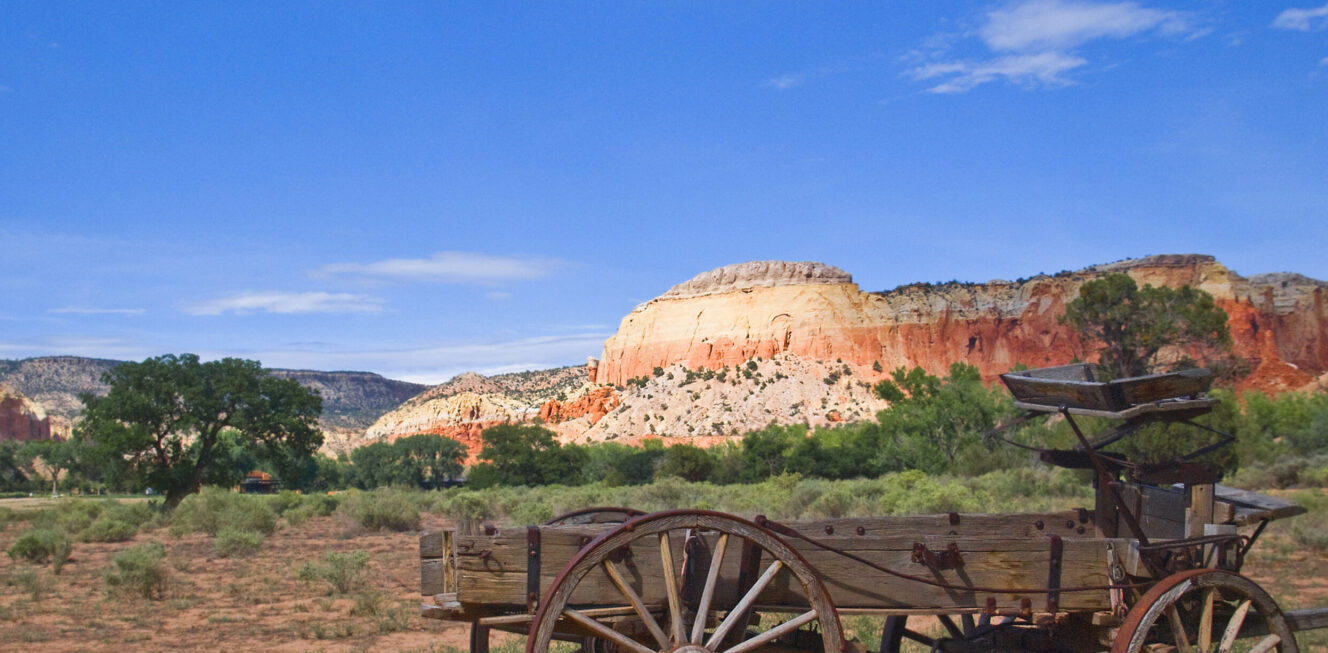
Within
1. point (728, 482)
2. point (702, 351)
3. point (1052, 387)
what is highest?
point (702, 351)

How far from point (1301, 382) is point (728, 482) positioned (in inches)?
1906

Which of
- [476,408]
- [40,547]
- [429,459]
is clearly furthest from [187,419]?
[476,408]

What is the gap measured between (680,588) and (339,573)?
10439mm

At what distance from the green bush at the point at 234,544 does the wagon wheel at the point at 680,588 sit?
15770 millimetres

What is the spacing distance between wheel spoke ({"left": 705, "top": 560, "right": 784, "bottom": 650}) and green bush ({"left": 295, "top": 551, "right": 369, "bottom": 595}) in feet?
34.6

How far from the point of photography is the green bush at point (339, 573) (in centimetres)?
1306

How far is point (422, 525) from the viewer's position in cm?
2325

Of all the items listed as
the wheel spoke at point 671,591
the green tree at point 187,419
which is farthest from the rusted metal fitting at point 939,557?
the green tree at point 187,419

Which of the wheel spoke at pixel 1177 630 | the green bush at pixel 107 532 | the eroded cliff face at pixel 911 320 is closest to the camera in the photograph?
the wheel spoke at pixel 1177 630

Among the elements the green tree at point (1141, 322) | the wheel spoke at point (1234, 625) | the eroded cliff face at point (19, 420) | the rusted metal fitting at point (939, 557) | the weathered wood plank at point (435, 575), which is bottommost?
→ the wheel spoke at point (1234, 625)

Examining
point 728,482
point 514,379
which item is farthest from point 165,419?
point 514,379

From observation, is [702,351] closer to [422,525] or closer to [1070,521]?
[422,525]

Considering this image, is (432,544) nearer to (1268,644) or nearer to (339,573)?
(1268,644)

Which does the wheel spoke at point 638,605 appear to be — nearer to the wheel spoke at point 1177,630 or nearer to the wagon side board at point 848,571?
the wagon side board at point 848,571
